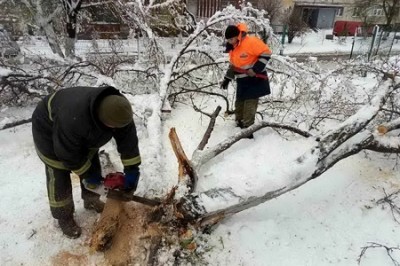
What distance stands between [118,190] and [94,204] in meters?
0.53

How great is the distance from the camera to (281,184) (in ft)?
8.88

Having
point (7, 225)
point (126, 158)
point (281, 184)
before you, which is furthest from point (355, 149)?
point (7, 225)

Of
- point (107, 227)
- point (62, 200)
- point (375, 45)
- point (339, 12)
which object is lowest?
point (107, 227)

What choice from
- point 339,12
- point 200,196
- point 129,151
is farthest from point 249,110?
point 339,12

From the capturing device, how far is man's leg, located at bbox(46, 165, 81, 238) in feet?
8.31

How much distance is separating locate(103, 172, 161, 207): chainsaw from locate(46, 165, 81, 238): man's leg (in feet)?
1.19

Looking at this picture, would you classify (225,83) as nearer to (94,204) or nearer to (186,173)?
(186,173)

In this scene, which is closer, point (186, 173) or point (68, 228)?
point (68, 228)

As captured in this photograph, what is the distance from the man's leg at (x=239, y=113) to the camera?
4.13 metres

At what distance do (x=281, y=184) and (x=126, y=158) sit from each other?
4.13 ft

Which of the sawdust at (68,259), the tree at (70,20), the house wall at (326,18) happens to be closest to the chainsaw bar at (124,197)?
the sawdust at (68,259)

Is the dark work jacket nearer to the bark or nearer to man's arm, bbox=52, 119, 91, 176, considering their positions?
man's arm, bbox=52, 119, 91, 176

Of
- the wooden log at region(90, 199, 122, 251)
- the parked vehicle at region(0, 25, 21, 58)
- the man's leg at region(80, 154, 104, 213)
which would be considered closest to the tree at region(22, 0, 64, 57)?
the parked vehicle at region(0, 25, 21, 58)

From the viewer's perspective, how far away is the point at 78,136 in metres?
2.13
